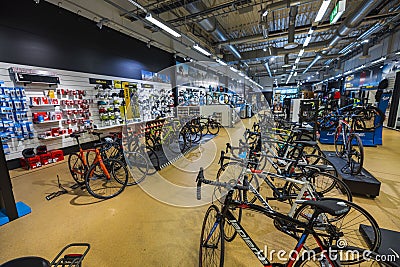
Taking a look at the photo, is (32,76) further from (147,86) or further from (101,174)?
(147,86)

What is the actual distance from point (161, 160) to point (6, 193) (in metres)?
2.59

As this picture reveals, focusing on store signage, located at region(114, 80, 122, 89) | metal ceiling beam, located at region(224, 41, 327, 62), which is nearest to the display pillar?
store signage, located at region(114, 80, 122, 89)

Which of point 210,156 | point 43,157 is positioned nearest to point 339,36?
point 210,156

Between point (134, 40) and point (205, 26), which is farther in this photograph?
point (134, 40)

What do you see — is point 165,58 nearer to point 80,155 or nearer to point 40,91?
point 40,91

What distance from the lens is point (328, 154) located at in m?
3.97

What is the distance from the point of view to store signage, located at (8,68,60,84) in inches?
155

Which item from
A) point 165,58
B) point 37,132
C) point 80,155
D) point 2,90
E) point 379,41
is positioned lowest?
point 80,155

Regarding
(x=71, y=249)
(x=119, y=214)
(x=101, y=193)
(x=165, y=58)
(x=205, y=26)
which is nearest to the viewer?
(x=71, y=249)

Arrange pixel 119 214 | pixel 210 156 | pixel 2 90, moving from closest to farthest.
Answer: pixel 119 214, pixel 2 90, pixel 210 156

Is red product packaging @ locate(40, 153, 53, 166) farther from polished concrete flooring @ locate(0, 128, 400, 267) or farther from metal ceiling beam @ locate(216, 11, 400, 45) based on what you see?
metal ceiling beam @ locate(216, 11, 400, 45)

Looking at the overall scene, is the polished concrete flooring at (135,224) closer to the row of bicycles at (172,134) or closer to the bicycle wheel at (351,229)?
the bicycle wheel at (351,229)

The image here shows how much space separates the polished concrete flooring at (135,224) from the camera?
1814mm

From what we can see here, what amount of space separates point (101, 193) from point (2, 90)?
132 inches
